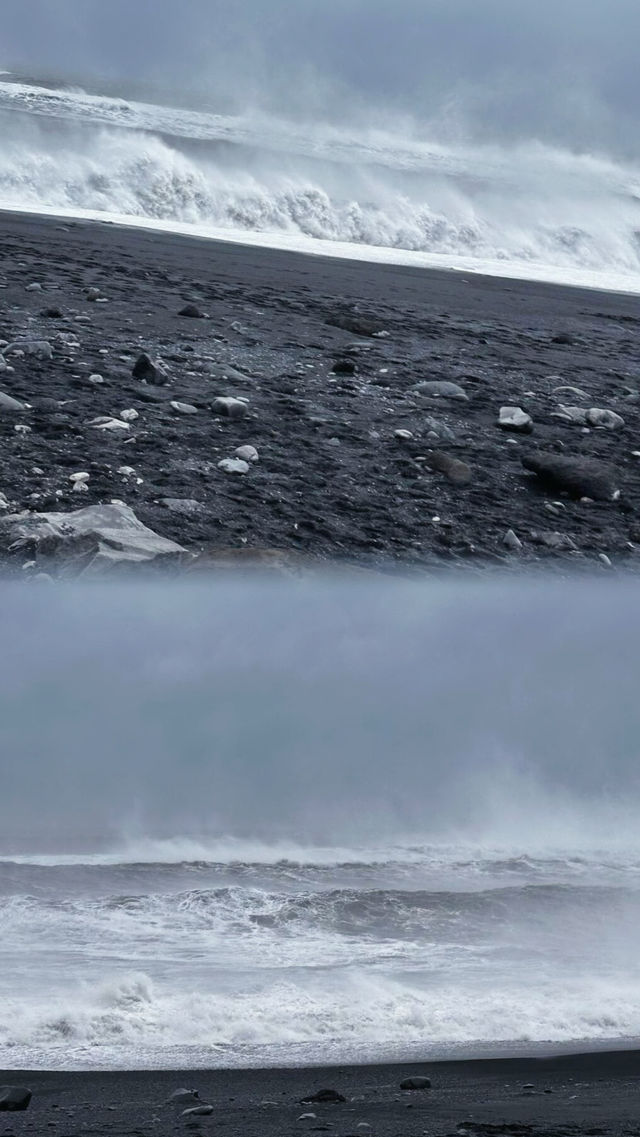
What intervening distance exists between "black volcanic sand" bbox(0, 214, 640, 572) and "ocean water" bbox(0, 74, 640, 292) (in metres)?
5.24

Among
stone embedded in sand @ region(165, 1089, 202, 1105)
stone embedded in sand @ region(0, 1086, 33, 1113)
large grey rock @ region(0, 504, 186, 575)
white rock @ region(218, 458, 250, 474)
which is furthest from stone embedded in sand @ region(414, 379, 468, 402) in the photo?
stone embedded in sand @ region(0, 1086, 33, 1113)

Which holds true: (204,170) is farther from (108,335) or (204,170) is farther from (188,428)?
(188,428)

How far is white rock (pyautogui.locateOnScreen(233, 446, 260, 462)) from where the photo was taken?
15.6ft

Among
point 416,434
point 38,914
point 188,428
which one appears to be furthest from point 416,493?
point 38,914

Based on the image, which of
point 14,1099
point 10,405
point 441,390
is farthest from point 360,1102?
point 441,390

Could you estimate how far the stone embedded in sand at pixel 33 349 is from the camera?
5.71 meters

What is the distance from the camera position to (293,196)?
1750 centimetres

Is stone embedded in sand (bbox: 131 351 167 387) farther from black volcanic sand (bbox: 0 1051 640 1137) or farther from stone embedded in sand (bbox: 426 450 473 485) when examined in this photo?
black volcanic sand (bbox: 0 1051 640 1137)

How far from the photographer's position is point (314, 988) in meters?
5.67

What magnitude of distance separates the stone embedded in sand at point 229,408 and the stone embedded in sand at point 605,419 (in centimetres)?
184

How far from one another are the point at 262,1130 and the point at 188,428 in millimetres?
2766

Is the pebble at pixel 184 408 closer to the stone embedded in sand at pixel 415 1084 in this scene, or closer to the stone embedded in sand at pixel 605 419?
the stone embedded in sand at pixel 605 419

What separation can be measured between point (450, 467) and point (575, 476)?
0.53m

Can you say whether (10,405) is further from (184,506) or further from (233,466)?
(184,506)
